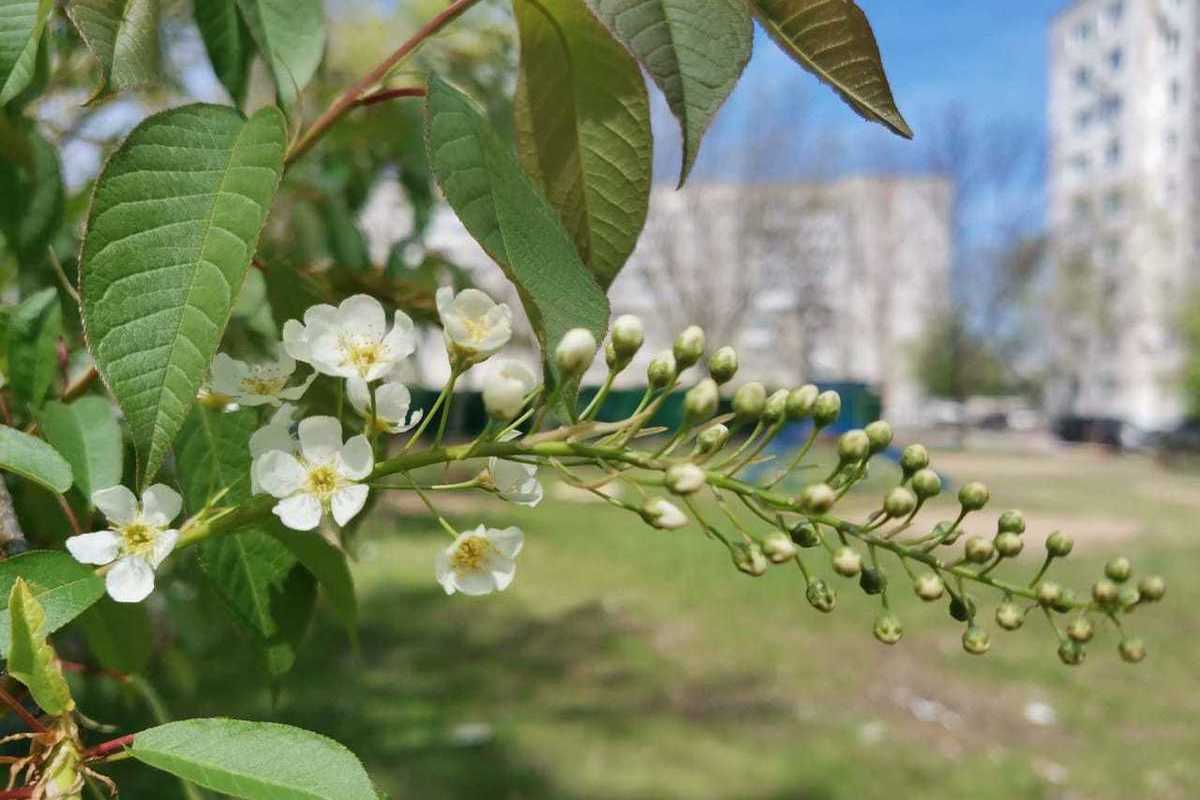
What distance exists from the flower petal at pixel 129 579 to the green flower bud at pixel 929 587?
388mm

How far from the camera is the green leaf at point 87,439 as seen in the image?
2.26ft

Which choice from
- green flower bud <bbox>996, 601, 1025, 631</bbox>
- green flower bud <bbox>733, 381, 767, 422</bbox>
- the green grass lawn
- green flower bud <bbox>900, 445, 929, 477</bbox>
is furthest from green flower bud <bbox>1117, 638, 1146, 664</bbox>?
the green grass lawn

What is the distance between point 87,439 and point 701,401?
46 centimetres

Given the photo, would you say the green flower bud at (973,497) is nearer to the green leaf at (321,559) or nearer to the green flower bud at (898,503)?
the green flower bud at (898,503)

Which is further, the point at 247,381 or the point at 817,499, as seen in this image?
the point at 247,381

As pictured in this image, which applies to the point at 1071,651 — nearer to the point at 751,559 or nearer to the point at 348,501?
the point at 751,559

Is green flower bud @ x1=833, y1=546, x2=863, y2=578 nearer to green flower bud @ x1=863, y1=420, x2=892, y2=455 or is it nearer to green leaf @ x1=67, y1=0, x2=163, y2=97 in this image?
green flower bud @ x1=863, y1=420, x2=892, y2=455

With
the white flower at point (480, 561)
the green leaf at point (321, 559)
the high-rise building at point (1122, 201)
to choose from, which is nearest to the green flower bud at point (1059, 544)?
the white flower at point (480, 561)

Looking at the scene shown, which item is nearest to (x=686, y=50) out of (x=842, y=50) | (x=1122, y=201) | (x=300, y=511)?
(x=842, y=50)

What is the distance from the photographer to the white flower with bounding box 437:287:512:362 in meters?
0.51

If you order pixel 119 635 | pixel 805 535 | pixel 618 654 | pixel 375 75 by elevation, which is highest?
pixel 375 75

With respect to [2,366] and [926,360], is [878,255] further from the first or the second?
[2,366]

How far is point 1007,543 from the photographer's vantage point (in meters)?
0.60

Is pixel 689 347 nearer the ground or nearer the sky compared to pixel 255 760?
nearer the sky
